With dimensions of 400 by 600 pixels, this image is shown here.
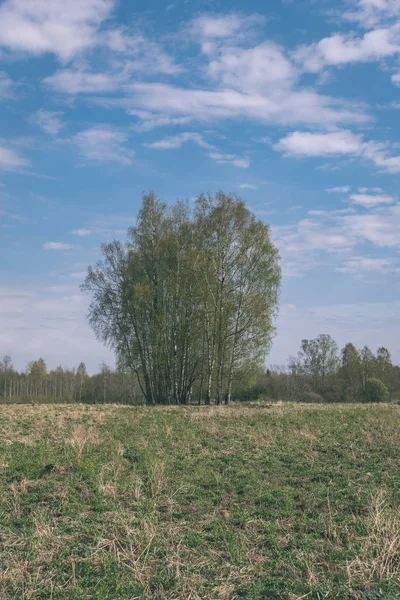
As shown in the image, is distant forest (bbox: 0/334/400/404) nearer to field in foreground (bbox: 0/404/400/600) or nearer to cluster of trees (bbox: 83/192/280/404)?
cluster of trees (bbox: 83/192/280/404)

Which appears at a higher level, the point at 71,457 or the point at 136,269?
the point at 136,269

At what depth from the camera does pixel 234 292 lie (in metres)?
33.9

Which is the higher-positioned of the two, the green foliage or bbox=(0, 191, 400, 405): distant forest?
bbox=(0, 191, 400, 405): distant forest

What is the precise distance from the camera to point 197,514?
8727 mm

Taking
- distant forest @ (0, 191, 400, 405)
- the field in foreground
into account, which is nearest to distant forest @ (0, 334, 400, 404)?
distant forest @ (0, 191, 400, 405)

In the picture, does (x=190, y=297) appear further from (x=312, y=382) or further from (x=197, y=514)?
(x=312, y=382)

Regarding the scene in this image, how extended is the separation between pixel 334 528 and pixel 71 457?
263 inches

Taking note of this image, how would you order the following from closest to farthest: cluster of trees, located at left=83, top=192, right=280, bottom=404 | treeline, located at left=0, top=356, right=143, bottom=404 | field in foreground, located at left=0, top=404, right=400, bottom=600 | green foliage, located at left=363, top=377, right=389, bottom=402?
field in foreground, located at left=0, top=404, right=400, bottom=600 < cluster of trees, located at left=83, top=192, right=280, bottom=404 < green foliage, located at left=363, top=377, right=389, bottom=402 < treeline, located at left=0, top=356, right=143, bottom=404

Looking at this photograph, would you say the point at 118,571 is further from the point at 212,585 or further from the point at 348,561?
the point at 348,561

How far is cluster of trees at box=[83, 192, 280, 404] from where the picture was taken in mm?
33250

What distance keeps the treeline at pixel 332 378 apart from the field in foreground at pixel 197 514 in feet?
130

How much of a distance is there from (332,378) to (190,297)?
146 feet

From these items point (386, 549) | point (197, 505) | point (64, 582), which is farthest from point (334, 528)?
point (64, 582)

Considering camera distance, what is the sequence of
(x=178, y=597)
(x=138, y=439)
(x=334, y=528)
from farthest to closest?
(x=138, y=439) → (x=334, y=528) → (x=178, y=597)
